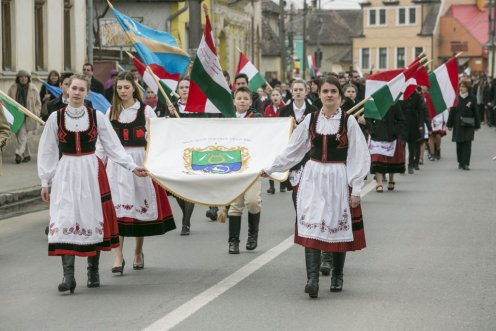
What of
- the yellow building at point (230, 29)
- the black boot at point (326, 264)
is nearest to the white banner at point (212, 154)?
the black boot at point (326, 264)

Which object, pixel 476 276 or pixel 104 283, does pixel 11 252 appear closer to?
pixel 104 283

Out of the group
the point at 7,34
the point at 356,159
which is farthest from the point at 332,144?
the point at 7,34

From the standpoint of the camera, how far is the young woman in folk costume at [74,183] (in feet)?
31.5

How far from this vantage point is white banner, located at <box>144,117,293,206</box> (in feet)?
34.9

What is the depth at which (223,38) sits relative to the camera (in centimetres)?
5462

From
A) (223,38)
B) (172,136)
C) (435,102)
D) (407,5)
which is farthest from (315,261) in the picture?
(407,5)

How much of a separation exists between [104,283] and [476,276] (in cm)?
318

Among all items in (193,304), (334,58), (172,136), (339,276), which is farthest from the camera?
(334,58)

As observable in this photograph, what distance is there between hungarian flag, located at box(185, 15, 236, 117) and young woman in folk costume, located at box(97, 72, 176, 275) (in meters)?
2.14

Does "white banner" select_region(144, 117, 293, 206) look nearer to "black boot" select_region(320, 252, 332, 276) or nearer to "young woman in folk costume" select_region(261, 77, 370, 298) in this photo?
"black boot" select_region(320, 252, 332, 276)

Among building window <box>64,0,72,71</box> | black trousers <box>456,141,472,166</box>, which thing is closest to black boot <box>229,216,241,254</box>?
black trousers <box>456,141,472,166</box>

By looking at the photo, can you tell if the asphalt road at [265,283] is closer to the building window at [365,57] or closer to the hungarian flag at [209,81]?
the hungarian flag at [209,81]

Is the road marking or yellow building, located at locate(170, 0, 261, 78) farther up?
yellow building, located at locate(170, 0, 261, 78)

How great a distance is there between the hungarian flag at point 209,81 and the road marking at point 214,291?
162 cm
